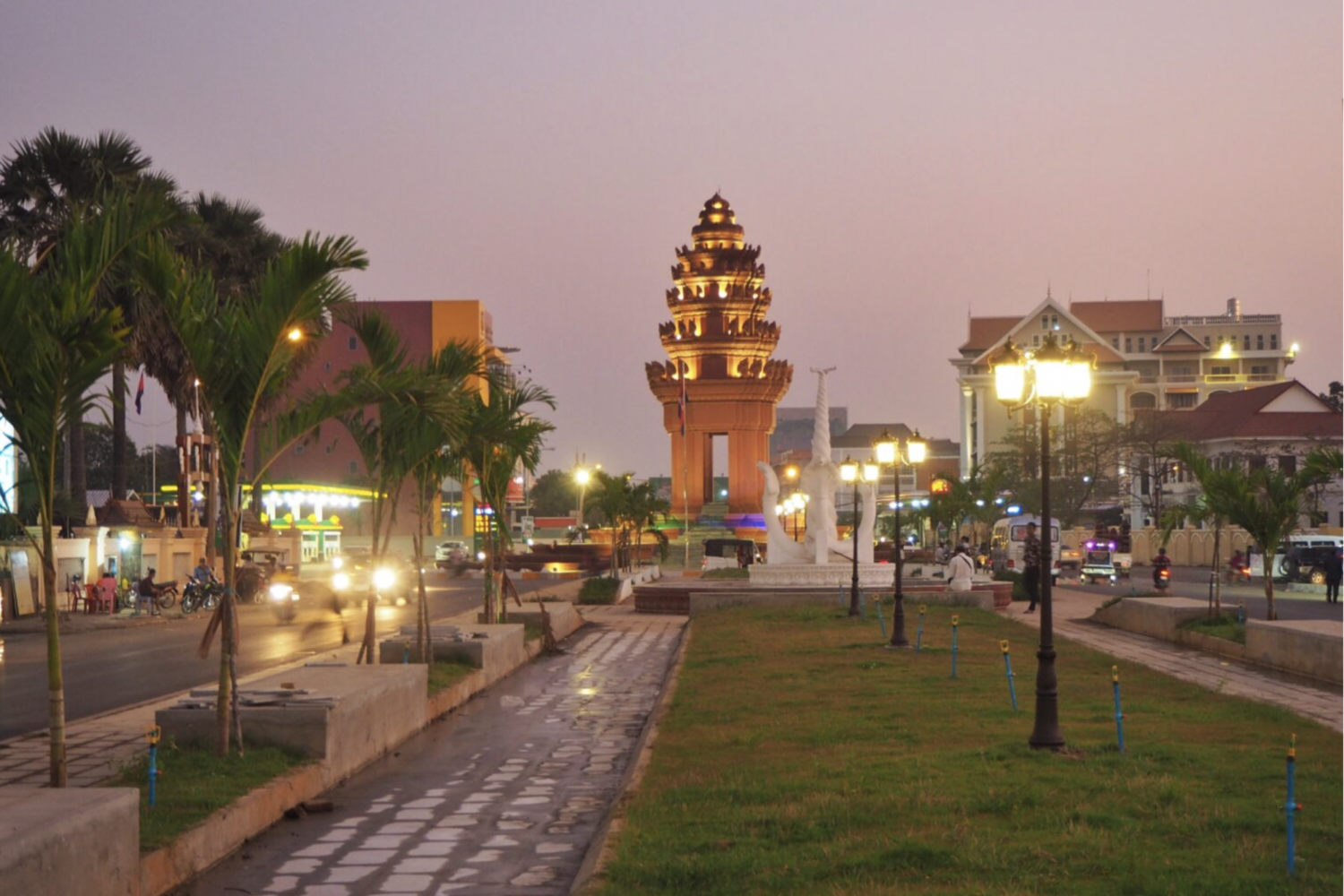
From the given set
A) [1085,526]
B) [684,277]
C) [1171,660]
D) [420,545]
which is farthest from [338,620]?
[1085,526]

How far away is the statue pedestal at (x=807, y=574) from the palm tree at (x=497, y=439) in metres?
18.5

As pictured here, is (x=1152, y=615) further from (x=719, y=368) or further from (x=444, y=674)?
(x=719, y=368)

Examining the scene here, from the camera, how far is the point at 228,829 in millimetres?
10117

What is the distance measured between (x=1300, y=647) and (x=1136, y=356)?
120m

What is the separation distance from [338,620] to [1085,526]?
75020mm

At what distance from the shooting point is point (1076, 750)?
12711 millimetres

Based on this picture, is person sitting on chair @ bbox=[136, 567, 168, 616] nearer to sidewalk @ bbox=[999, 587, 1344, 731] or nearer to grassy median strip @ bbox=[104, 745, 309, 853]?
sidewalk @ bbox=[999, 587, 1344, 731]

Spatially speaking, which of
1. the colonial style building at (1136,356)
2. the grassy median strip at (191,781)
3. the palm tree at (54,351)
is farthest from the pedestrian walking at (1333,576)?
the colonial style building at (1136,356)

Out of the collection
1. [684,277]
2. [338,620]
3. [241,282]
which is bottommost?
[338,620]

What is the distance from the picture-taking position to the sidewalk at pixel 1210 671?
57.5ft

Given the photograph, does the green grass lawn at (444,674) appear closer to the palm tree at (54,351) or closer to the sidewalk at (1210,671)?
the palm tree at (54,351)

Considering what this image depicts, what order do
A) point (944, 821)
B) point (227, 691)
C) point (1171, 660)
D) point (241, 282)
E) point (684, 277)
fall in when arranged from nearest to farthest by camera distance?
point (944, 821) → point (227, 691) → point (1171, 660) → point (241, 282) → point (684, 277)

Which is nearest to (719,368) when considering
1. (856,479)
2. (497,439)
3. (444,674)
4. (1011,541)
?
(1011,541)

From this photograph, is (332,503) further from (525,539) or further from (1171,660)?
(1171,660)
